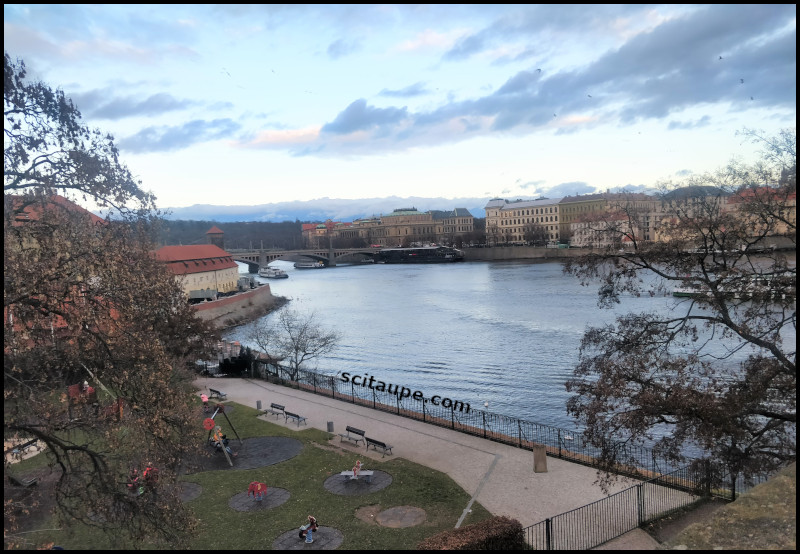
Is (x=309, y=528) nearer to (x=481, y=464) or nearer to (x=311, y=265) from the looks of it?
(x=481, y=464)

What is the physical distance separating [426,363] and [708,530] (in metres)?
29.1

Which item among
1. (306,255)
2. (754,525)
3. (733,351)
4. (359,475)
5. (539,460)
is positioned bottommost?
(359,475)

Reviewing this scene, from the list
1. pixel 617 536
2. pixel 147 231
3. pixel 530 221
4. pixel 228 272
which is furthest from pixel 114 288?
pixel 530 221

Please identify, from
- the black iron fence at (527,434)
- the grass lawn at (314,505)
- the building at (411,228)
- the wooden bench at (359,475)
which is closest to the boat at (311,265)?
the building at (411,228)

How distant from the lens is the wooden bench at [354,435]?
60.0 feet

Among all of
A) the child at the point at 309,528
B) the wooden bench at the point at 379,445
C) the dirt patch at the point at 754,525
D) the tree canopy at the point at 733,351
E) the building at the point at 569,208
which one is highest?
the building at the point at 569,208

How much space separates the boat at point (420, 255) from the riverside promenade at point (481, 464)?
365 feet

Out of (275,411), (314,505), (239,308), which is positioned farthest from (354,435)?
(239,308)

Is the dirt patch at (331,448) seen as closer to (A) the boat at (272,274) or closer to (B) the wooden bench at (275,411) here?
(B) the wooden bench at (275,411)

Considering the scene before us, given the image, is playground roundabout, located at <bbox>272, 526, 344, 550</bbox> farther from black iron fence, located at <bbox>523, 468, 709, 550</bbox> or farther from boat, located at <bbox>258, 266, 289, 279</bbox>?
boat, located at <bbox>258, 266, 289, 279</bbox>

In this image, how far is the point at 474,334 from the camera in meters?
44.5

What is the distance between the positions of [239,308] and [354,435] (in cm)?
4391

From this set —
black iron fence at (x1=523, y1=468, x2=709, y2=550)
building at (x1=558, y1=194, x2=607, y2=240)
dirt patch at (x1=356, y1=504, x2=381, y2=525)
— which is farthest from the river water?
building at (x1=558, y1=194, x2=607, y2=240)

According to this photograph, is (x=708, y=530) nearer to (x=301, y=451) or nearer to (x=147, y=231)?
(x=147, y=231)
